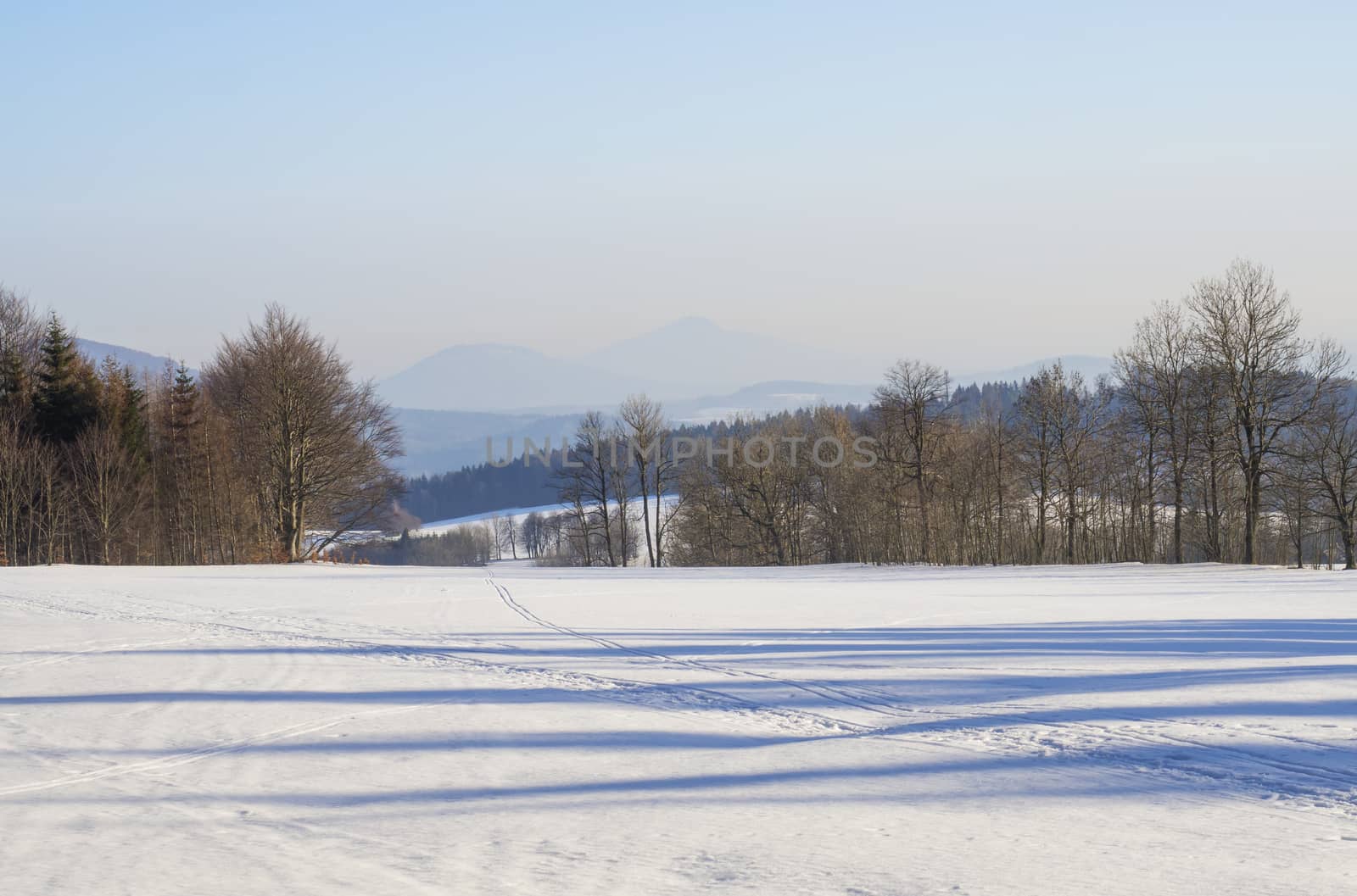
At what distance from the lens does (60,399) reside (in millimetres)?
49938

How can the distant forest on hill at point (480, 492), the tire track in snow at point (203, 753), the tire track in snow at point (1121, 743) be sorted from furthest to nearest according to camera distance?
1. the distant forest on hill at point (480, 492)
2. the tire track in snow at point (203, 753)
3. the tire track in snow at point (1121, 743)

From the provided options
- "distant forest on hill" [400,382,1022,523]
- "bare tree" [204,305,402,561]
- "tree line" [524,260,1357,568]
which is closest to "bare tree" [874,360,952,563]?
"tree line" [524,260,1357,568]

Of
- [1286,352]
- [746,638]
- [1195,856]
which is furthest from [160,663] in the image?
[1286,352]

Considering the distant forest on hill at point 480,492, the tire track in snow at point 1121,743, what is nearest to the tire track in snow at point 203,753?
the tire track in snow at point 1121,743

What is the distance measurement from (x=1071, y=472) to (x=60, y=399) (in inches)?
1815

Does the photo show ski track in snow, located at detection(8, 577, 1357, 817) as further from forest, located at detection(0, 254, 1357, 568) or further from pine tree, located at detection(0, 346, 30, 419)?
pine tree, located at detection(0, 346, 30, 419)

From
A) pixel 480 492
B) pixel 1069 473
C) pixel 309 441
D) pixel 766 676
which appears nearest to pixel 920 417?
pixel 1069 473

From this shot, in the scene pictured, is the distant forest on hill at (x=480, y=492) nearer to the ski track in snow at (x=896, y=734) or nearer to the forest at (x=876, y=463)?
the forest at (x=876, y=463)

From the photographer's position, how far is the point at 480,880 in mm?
5887

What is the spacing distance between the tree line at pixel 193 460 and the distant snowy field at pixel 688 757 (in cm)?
2958

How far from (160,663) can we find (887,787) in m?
10.3

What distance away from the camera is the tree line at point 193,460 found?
45.5m

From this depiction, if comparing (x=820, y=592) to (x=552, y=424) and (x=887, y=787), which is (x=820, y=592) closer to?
(x=887, y=787)

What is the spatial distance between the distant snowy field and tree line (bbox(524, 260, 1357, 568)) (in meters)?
22.9
